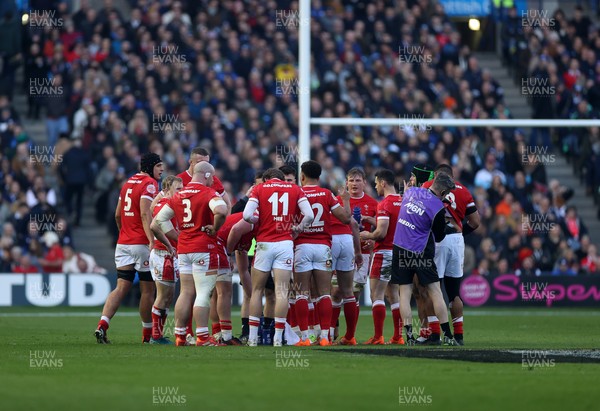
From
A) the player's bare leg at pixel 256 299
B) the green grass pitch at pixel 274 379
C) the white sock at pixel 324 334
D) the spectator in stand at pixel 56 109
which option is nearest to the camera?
the green grass pitch at pixel 274 379

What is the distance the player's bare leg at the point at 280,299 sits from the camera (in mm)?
14992

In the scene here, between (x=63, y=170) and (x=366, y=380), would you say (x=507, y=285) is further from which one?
(x=366, y=380)

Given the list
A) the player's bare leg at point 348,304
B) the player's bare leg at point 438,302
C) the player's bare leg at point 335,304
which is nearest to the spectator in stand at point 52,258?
the player's bare leg at point 335,304

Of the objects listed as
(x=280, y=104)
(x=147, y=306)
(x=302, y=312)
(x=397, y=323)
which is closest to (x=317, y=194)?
(x=302, y=312)

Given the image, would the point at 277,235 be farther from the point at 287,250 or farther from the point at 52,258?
the point at 52,258

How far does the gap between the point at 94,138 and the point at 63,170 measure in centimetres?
110

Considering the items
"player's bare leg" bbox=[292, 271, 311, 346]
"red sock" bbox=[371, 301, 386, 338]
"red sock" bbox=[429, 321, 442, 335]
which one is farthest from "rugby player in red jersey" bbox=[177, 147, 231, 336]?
"red sock" bbox=[429, 321, 442, 335]

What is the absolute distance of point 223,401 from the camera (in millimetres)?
9516

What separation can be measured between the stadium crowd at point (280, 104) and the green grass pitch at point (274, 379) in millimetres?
11898

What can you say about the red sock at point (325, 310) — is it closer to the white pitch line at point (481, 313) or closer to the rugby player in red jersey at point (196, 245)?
the rugby player in red jersey at point (196, 245)

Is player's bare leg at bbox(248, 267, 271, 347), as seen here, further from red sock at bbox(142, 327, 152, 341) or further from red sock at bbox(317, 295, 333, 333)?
red sock at bbox(142, 327, 152, 341)

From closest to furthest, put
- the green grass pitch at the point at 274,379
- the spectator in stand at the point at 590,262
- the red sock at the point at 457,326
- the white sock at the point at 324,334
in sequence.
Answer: the green grass pitch at the point at 274,379
the white sock at the point at 324,334
the red sock at the point at 457,326
the spectator in stand at the point at 590,262

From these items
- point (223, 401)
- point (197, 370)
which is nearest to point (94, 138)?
point (197, 370)

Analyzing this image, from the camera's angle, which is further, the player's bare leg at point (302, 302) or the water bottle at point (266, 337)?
the water bottle at point (266, 337)
